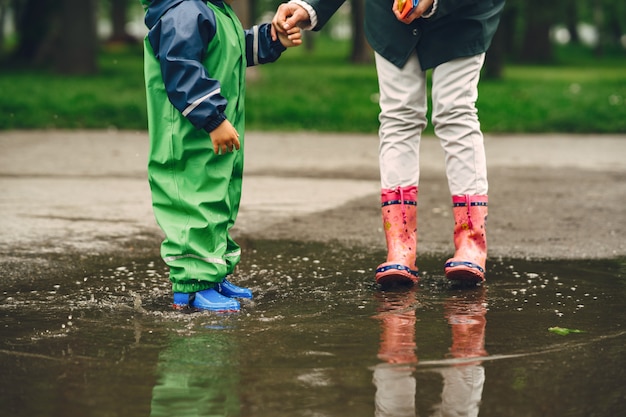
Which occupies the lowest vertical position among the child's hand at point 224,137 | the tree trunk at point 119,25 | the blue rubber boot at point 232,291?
the tree trunk at point 119,25

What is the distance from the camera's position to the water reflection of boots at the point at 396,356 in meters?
2.53

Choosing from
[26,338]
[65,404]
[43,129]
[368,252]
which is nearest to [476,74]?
[368,252]

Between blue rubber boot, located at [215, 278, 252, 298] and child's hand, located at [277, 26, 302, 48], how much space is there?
0.90 m

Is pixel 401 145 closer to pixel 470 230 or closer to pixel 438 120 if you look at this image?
pixel 438 120

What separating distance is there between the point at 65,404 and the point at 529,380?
1148mm

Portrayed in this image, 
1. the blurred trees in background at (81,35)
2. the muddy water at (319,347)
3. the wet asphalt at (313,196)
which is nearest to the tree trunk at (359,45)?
the blurred trees in background at (81,35)

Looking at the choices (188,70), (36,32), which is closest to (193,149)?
(188,70)

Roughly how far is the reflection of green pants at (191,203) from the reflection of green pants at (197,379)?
424mm

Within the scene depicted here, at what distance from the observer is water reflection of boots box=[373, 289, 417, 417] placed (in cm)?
253

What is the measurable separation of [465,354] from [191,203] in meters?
1.10

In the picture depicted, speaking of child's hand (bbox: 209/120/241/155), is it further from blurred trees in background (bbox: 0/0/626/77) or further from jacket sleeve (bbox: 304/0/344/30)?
blurred trees in background (bbox: 0/0/626/77)

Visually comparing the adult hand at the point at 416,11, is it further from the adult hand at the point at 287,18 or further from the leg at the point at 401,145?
the adult hand at the point at 287,18

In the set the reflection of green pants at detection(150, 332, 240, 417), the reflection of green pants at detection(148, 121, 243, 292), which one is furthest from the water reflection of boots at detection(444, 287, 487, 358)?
the reflection of green pants at detection(148, 121, 243, 292)

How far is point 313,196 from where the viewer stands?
6.47 m
